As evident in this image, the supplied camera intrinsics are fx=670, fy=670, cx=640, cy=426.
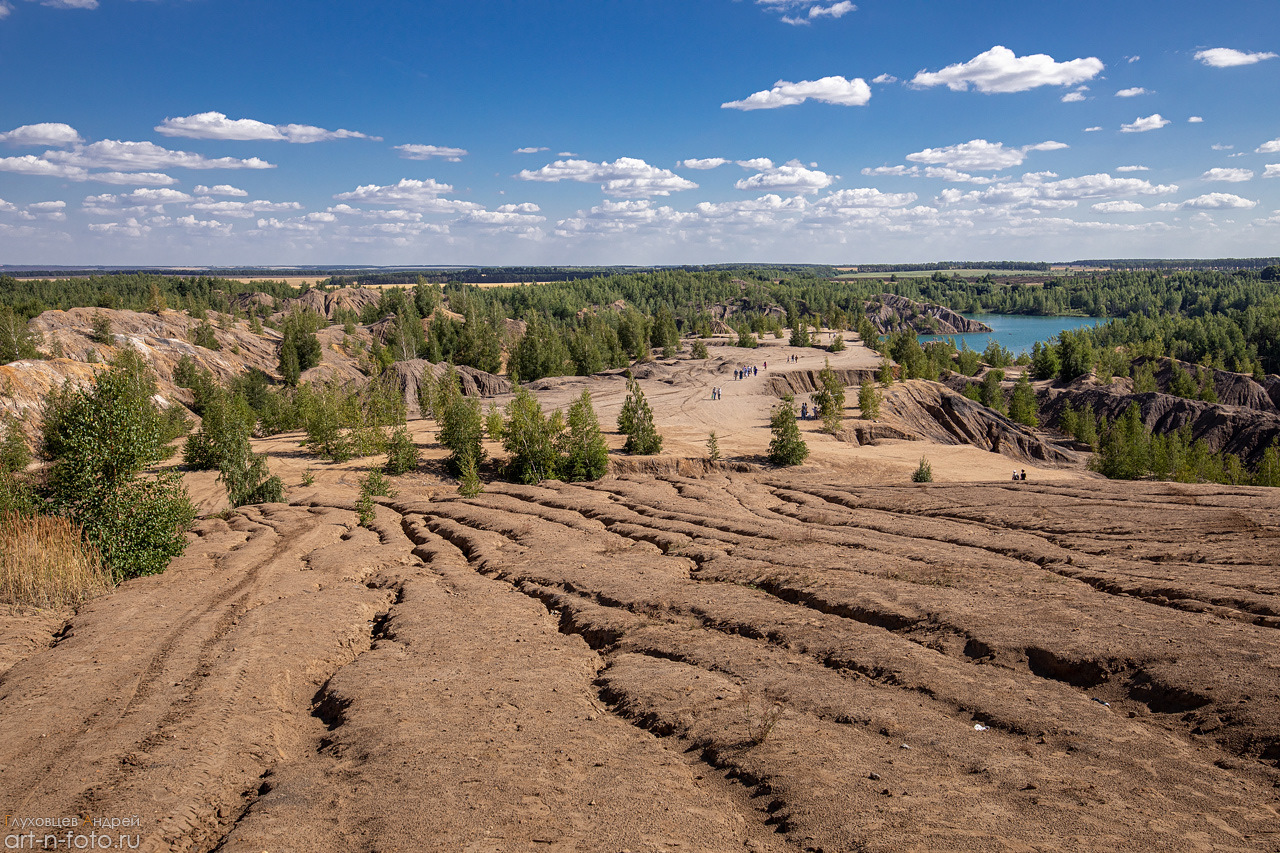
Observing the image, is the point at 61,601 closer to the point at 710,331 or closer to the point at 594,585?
the point at 594,585

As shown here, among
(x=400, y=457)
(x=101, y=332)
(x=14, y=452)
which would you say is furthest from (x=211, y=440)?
(x=101, y=332)

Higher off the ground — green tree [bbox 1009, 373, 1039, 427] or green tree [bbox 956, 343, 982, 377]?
green tree [bbox 956, 343, 982, 377]

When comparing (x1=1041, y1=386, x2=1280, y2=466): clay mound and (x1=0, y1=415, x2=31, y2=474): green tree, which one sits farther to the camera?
(x1=1041, y1=386, x2=1280, y2=466): clay mound

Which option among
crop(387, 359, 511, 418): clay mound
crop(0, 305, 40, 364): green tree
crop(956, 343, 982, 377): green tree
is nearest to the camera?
crop(0, 305, 40, 364): green tree

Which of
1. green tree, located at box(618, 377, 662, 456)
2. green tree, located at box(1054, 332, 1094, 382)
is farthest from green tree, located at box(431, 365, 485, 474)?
green tree, located at box(1054, 332, 1094, 382)

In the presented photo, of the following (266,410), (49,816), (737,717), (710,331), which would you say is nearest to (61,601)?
(49,816)

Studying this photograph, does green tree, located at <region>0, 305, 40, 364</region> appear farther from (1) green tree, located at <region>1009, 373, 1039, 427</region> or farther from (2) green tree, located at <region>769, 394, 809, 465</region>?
(1) green tree, located at <region>1009, 373, 1039, 427</region>

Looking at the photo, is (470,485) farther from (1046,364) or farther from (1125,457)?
(1046,364)
